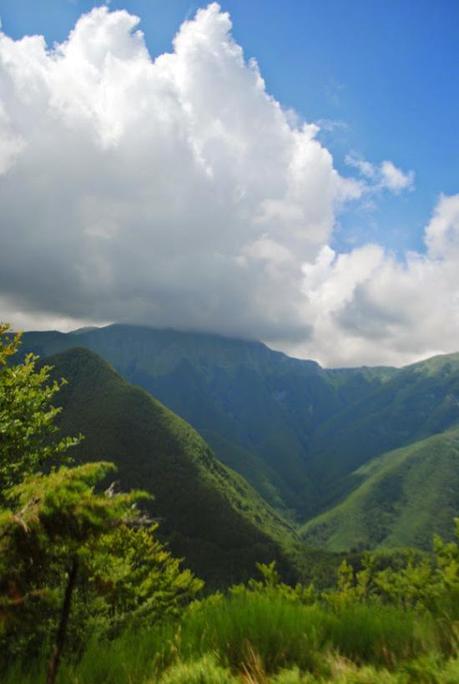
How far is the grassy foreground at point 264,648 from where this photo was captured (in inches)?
147

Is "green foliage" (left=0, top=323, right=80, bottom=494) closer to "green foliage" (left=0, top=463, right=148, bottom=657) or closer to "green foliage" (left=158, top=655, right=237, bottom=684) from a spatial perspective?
"green foliage" (left=0, top=463, right=148, bottom=657)

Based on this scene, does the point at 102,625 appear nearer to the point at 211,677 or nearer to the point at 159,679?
the point at 159,679

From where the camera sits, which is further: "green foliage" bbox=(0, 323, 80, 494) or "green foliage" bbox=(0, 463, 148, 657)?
"green foliage" bbox=(0, 323, 80, 494)

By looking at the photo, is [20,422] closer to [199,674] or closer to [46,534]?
[46,534]

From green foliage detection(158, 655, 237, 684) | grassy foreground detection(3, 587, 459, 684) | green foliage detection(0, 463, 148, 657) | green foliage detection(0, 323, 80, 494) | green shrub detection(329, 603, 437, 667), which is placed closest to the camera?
green foliage detection(158, 655, 237, 684)

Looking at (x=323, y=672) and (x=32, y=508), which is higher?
(x=32, y=508)

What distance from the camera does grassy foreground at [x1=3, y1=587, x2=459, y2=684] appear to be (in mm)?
3734

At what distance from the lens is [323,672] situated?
12.6 feet

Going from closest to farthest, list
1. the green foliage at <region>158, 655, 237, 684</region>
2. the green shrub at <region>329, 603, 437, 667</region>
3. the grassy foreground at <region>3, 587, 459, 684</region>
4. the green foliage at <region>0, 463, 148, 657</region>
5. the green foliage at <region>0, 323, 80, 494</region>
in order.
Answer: the green foliage at <region>158, 655, 237, 684</region>
the green foliage at <region>0, 463, 148, 657</region>
the grassy foreground at <region>3, 587, 459, 684</region>
the green shrub at <region>329, 603, 437, 667</region>
the green foliage at <region>0, 323, 80, 494</region>

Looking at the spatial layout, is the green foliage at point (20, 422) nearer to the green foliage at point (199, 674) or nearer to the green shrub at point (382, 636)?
the green foliage at point (199, 674)

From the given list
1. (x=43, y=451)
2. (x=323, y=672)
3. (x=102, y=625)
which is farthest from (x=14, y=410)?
(x=323, y=672)

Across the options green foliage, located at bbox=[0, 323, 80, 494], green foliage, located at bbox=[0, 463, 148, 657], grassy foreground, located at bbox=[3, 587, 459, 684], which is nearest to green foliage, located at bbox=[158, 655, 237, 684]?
grassy foreground, located at bbox=[3, 587, 459, 684]

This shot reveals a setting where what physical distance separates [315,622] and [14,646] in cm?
304

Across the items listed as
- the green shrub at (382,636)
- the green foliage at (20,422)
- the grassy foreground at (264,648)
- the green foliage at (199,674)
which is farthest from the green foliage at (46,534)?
the green foliage at (20,422)
